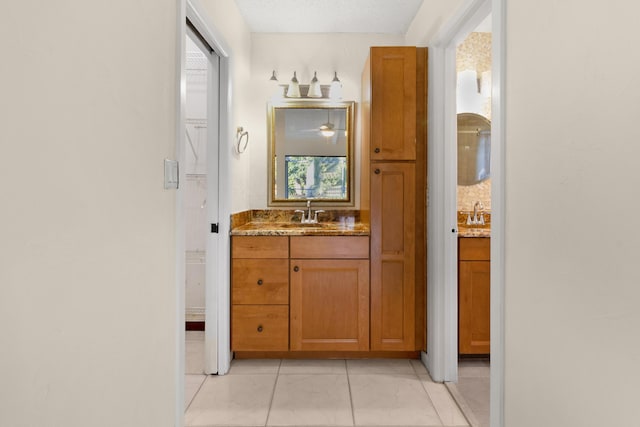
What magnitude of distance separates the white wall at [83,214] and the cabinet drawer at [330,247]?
4.10 feet

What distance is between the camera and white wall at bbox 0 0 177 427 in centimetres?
80

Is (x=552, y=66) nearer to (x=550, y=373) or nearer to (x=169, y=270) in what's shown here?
(x=550, y=373)

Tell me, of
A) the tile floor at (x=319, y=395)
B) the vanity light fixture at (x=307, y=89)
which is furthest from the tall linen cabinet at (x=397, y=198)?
the vanity light fixture at (x=307, y=89)

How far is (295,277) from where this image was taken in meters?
2.68

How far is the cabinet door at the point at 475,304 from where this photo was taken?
267cm

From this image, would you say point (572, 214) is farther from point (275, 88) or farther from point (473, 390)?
point (275, 88)

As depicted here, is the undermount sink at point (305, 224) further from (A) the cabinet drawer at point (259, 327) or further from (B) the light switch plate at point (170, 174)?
(B) the light switch plate at point (170, 174)

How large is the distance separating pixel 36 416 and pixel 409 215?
2.20 m

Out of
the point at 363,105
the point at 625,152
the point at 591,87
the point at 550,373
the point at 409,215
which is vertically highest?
the point at 363,105

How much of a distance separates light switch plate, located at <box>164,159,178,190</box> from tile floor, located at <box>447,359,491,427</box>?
1.84m

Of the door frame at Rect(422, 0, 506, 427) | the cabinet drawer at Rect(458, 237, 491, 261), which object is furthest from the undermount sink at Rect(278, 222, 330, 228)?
the cabinet drawer at Rect(458, 237, 491, 261)

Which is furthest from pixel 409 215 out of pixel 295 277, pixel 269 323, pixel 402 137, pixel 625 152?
pixel 625 152

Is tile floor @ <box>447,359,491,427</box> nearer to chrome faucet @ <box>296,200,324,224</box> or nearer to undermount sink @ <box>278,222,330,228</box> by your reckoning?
undermount sink @ <box>278,222,330,228</box>

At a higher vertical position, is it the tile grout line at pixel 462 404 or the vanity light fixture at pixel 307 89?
the vanity light fixture at pixel 307 89
